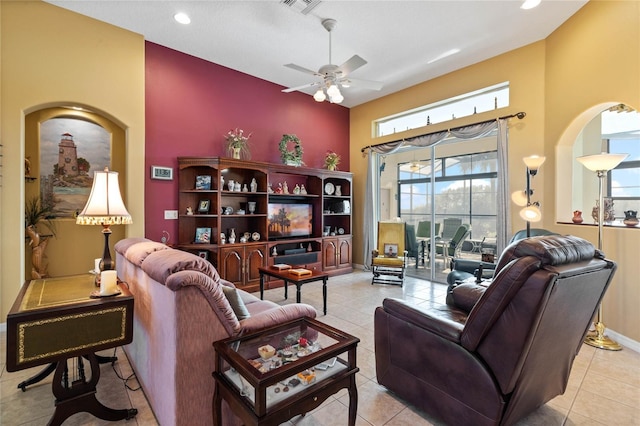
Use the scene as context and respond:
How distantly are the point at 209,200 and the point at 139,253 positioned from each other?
261cm

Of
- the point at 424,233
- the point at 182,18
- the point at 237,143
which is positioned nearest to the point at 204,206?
the point at 237,143

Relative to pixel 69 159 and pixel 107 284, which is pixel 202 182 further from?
pixel 107 284

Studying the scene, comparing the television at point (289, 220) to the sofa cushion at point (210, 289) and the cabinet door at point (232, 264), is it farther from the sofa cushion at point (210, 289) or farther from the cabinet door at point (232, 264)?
the sofa cushion at point (210, 289)

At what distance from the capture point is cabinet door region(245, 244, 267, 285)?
4637 millimetres

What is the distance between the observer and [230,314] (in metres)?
1.66

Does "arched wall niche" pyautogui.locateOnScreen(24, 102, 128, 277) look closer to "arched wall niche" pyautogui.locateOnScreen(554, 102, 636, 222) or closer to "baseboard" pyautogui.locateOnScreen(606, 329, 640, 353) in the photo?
"arched wall niche" pyautogui.locateOnScreen(554, 102, 636, 222)

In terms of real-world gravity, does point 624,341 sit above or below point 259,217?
below

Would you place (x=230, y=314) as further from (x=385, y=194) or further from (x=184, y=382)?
(x=385, y=194)

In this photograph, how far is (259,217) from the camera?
502 cm

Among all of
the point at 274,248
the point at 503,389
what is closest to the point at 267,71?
the point at 274,248

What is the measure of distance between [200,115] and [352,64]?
8.52 ft

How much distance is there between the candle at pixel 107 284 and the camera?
5.89ft

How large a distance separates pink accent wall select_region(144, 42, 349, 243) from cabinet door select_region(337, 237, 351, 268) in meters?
1.72

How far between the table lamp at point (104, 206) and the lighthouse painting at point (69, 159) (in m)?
2.37
